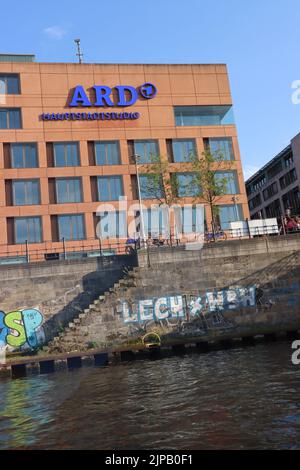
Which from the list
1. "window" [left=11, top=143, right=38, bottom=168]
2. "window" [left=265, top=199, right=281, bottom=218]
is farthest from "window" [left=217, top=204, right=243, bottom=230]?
"window" [left=265, top=199, right=281, bottom=218]

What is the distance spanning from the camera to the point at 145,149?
50.3 meters

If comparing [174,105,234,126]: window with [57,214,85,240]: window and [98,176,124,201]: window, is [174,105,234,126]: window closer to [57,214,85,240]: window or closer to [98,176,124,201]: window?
[98,176,124,201]: window

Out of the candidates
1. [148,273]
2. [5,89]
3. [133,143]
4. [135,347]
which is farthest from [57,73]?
[135,347]

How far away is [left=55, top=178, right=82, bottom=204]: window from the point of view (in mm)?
47688

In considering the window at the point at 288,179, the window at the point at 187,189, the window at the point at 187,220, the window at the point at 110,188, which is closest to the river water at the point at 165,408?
the window at the point at 187,189

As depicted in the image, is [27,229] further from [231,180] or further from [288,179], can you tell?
[288,179]

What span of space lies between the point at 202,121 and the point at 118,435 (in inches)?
1842

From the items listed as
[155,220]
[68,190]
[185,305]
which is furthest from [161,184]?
[185,305]

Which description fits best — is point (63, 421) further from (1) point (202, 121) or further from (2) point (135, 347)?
(1) point (202, 121)

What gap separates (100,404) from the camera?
1425 cm

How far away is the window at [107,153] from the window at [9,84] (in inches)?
430

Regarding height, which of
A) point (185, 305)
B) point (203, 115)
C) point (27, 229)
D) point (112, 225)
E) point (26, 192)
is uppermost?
point (203, 115)

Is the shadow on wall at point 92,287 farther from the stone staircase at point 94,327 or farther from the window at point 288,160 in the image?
the window at point 288,160

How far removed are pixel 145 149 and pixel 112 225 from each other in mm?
10010
